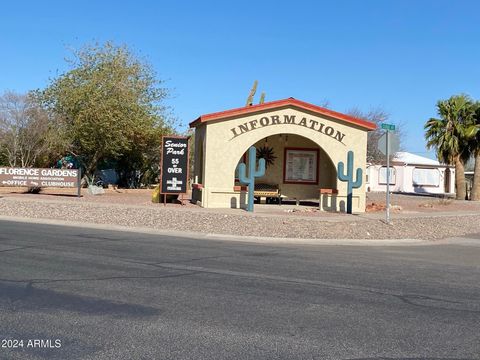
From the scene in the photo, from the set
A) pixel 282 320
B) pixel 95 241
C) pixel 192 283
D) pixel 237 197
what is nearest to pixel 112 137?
pixel 237 197

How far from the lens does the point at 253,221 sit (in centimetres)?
1770

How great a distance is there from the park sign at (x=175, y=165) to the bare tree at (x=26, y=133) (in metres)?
12.6

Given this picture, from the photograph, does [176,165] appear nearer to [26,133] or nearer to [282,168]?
[282,168]

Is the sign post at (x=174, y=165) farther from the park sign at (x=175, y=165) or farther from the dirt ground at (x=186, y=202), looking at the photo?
the dirt ground at (x=186, y=202)

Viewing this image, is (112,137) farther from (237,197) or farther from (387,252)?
(387,252)

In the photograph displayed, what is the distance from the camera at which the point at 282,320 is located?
21.4ft

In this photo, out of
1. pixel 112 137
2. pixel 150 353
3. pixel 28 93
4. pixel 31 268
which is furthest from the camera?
pixel 28 93

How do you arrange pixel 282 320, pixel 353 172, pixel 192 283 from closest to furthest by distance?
1. pixel 282 320
2. pixel 192 283
3. pixel 353 172

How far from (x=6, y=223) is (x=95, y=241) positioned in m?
5.22

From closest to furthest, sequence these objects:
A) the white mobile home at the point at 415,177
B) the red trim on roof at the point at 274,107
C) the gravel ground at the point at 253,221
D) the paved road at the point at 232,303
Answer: the paved road at the point at 232,303 < the gravel ground at the point at 253,221 < the red trim on roof at the point at 274,107 < the white mobile home at the point at 415,177

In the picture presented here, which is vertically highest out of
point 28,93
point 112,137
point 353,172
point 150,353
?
point 28,93

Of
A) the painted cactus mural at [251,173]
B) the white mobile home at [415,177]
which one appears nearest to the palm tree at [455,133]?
the white mobile home at [415,177]

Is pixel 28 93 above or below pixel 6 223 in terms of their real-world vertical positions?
above

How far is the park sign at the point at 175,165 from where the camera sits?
21828 mm
